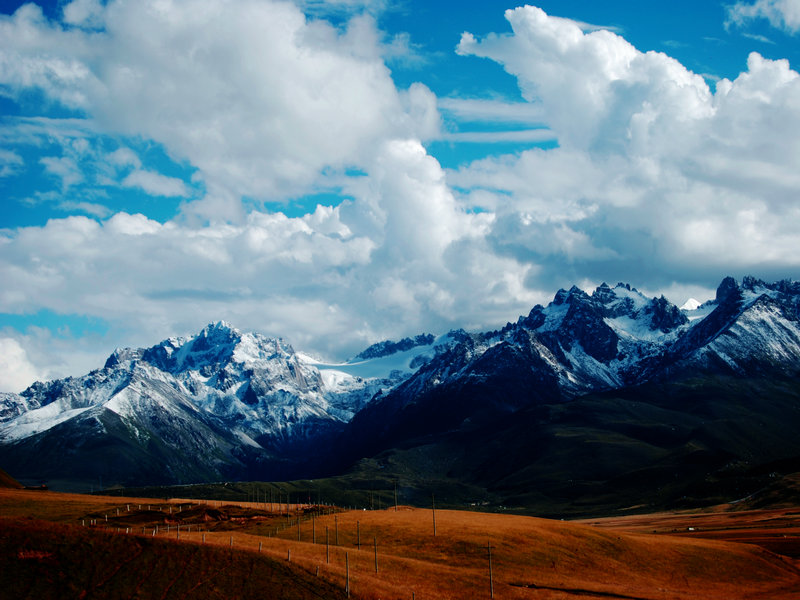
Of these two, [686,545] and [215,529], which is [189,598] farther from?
[686,545]

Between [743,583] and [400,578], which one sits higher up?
[400,578]

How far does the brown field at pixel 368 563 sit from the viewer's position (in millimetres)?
108188

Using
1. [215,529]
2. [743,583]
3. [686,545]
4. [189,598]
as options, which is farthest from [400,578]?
[686,545]

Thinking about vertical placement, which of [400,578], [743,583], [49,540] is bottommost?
[743,583]

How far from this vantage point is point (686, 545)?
655 ft

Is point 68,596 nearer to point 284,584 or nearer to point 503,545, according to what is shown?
point 284,584

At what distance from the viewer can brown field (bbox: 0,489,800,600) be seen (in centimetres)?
10819

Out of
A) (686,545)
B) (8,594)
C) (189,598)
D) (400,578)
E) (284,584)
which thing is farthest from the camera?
(686,545)

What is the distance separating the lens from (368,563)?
462 feet

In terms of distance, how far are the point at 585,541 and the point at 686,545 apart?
32.3 m

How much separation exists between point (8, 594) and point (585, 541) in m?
129

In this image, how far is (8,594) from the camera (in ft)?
326

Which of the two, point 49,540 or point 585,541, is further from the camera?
point 585,541

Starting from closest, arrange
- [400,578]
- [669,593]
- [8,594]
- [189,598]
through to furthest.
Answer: [8,594]
[189,598]
[400,578]
[669,593]
